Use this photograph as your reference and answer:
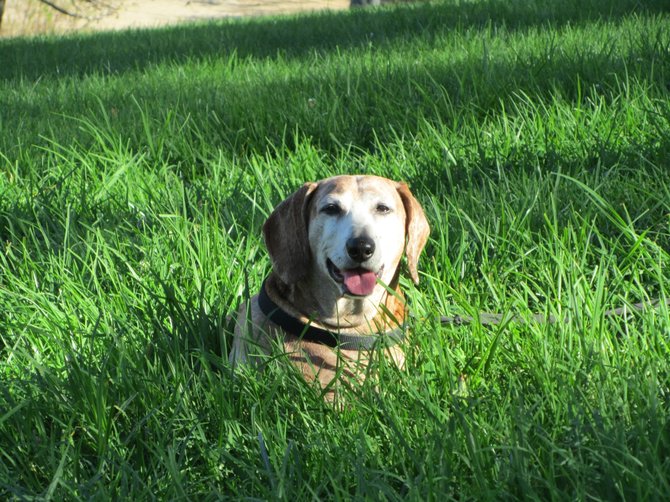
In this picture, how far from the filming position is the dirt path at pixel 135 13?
1655 centimetres

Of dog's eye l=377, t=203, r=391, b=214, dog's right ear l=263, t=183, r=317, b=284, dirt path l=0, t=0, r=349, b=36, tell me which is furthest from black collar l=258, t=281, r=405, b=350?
dirt path l=0, t=0, r=349, b=36

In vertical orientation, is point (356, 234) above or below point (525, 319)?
above

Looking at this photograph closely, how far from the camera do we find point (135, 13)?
21391mm

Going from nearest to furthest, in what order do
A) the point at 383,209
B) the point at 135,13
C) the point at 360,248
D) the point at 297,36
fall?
the point at 360,248
the point at 383,209
the point at 297,36
the point at 135,13

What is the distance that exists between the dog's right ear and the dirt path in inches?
429

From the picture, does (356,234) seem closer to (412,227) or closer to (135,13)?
(412,227)

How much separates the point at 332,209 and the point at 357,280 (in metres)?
0.26

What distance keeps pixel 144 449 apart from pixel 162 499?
31cm

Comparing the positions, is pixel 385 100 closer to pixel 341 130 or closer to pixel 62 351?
pixel 341 130

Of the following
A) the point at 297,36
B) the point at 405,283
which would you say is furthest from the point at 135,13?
the point at 405,283

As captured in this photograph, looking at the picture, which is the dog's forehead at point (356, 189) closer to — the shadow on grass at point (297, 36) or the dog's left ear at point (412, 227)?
the dog's left ear at point (412, 227)

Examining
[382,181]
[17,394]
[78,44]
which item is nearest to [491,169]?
[382,181]

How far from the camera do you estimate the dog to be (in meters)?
2.71

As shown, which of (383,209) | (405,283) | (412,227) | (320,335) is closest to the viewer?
(320,335)
